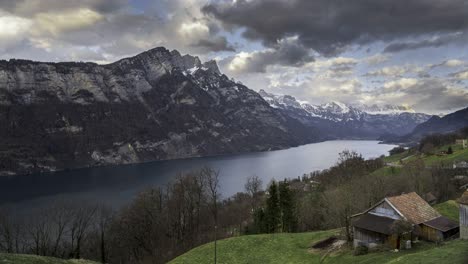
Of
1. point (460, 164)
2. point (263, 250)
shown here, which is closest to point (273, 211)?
point (263, 250)

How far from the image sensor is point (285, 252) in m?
50.6

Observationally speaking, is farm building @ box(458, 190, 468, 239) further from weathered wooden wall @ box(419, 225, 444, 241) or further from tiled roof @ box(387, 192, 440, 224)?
tiled roof @ box(387, 192, 440, 224)

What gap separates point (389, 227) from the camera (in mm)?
43688

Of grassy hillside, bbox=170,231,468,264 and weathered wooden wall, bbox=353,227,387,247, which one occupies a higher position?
weathered wooden wall, bbox=353,227,387,247

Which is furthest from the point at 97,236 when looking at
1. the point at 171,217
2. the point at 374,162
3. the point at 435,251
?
the point at 374,162

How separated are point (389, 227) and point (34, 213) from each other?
11547 centimetres

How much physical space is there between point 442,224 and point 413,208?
3.59 meters

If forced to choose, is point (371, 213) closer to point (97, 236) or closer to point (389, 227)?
point (389, 227)

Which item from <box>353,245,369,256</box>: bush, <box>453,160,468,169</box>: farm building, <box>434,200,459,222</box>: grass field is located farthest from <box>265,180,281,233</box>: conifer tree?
<box>453,160,468,169</box>: farm building

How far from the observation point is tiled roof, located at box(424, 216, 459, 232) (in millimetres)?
43406

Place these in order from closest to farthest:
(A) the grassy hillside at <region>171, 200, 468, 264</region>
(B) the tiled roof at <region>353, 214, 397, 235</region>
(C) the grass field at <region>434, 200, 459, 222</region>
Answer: (A) the grassy hillside at <region>171, 200, 468, 264</region> < (B) the tiled roof at <region>353, 214, 397, 235</region> < (C) the grass field at <region>434, 200, 459, 222</region>

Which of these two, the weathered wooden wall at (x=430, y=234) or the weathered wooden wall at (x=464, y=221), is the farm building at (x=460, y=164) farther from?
the weathered wooden wall at (x=464, y=221)

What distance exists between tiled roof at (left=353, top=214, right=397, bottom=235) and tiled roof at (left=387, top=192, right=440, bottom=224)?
191cm

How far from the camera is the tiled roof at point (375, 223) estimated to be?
44.0 m
